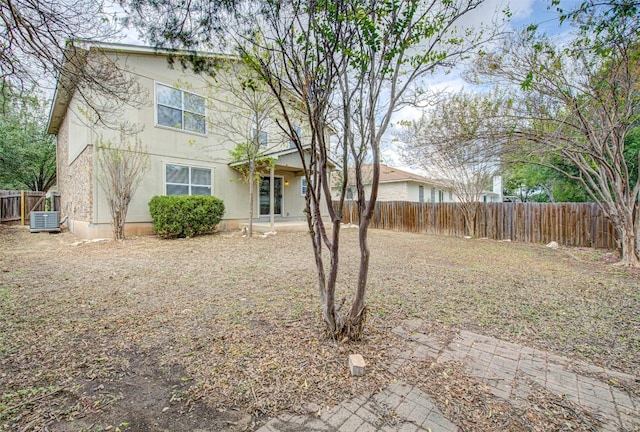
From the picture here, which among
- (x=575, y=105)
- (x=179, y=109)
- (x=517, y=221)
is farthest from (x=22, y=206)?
(x=517, y=221)

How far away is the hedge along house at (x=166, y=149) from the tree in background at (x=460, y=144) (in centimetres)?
409

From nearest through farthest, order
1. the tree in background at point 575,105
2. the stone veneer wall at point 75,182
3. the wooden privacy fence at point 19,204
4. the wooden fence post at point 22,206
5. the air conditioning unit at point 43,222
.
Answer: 1. the tree in background at point 575,105
2. the stone veneer wall at point 75,182
3. the air conditioning unit at point 43,222
4. the wooden privacy fence at point 19,204
5. the wooden fence post at point 22,206

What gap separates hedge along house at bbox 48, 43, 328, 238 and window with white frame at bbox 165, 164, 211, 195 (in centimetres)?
3

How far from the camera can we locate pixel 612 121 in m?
5.89

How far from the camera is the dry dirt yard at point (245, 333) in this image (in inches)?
78.2

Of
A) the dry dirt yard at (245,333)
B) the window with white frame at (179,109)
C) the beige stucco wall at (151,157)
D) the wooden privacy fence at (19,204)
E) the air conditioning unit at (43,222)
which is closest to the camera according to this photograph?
the dry dirt yard at (245,333)

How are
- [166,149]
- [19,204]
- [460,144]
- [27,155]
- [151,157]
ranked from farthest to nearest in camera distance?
1. [27,155]
2. [19,204]
3. [166,149]
4. [151,157]
5. [460,144]

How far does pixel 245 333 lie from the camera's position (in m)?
3.04

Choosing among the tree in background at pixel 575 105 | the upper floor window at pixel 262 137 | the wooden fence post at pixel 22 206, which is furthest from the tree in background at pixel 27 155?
the tree in background at pixel 575 105

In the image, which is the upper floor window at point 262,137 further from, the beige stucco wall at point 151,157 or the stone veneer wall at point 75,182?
the stone veneer wall at point 75,182

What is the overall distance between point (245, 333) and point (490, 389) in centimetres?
221

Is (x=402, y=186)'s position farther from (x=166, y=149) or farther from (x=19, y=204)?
(x=19, y=204)

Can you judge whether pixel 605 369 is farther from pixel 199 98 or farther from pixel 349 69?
pixel 199 98

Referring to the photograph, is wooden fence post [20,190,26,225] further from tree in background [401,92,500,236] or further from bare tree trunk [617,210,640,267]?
bare tree trunk [617,210,640,267]
